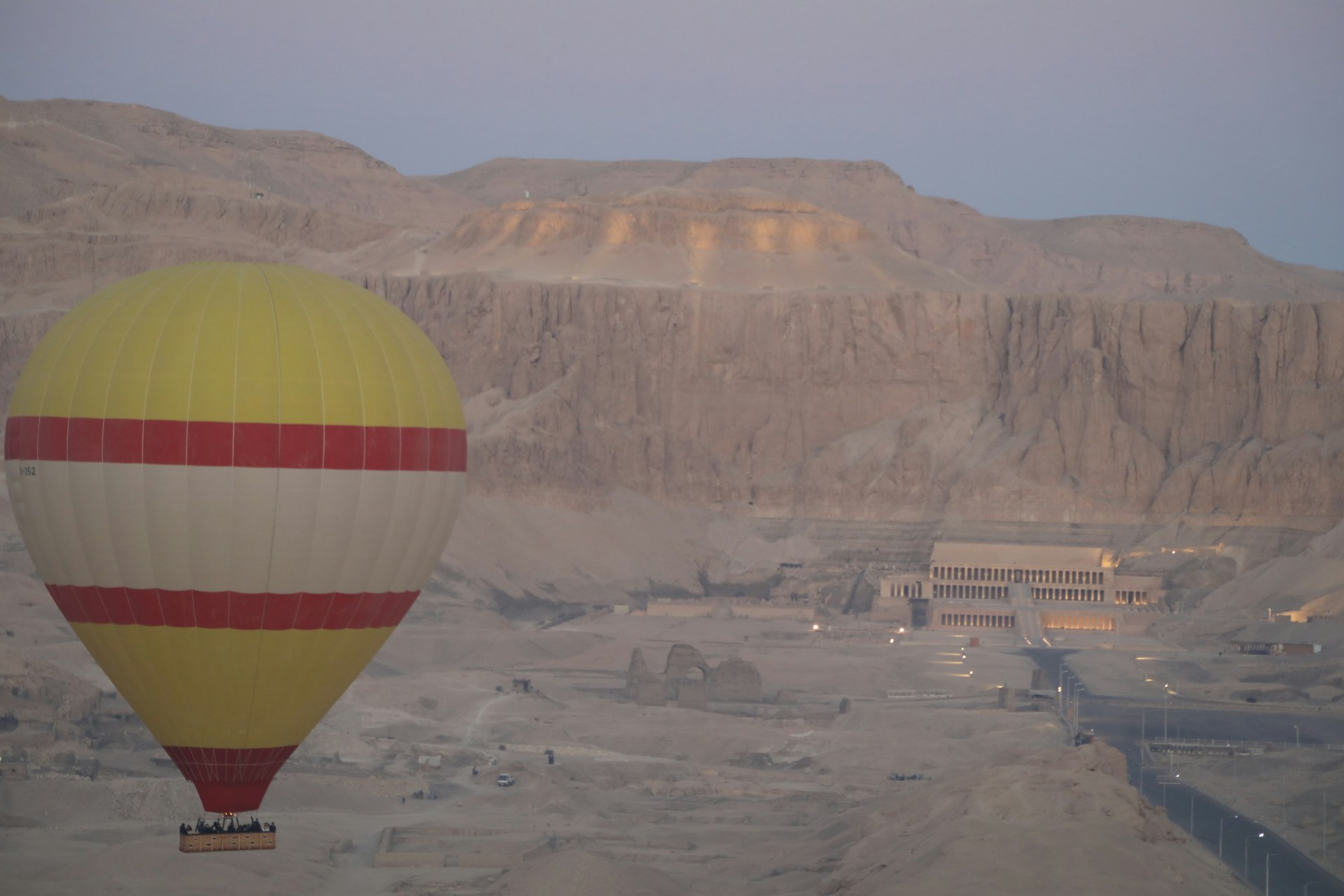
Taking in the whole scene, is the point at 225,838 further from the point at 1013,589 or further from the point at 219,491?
the point at 1013,589

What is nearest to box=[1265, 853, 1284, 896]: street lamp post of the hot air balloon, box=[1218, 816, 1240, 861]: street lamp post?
box=[1218, 816, 1240, 861]: street lamp post

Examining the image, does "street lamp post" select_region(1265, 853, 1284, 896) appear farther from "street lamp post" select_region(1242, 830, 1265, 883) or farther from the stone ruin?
the stone ruin

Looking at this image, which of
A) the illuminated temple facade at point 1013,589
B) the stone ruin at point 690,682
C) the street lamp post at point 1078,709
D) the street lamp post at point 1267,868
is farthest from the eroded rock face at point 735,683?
the street lamp post at point 1267,868

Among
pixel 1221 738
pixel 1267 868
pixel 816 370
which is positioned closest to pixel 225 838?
pixel 1267 868

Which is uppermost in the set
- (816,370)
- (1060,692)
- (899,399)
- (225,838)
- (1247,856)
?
(816,370)

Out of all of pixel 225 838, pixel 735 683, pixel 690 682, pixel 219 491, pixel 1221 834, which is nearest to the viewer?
pixel 219 491

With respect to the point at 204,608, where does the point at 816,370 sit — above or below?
above
